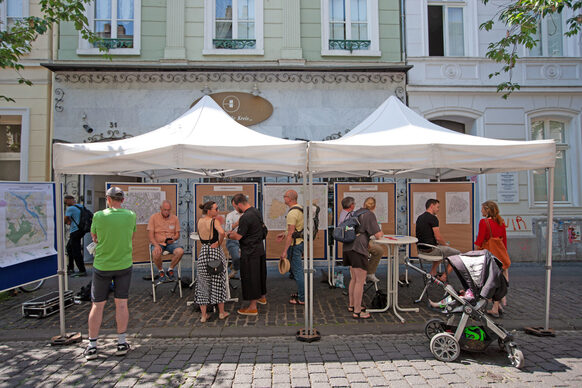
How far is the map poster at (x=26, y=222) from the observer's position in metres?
5.46

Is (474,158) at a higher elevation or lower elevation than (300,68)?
lower

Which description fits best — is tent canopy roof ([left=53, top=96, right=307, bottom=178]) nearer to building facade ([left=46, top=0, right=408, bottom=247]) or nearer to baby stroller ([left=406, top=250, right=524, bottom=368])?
baby stroller ([left=406, top=250, right=524, bottom=368])

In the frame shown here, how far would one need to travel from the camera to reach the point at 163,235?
21.1 feet

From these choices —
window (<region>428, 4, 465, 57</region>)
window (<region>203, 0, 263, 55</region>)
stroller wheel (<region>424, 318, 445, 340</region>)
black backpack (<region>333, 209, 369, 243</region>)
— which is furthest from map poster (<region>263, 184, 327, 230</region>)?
window (<region>428, 4, 465, 57</region>)

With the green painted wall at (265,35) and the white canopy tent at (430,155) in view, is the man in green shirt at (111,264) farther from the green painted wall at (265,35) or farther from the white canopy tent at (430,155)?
the green painted wall at (265,35)

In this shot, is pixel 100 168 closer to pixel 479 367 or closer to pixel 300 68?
pixel 479 367

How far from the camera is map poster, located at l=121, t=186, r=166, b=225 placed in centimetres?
678

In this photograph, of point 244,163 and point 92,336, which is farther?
point 244,163

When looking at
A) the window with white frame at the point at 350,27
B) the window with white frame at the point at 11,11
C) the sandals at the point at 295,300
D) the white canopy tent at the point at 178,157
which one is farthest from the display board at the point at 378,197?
the window with white frame at the point at 11,11

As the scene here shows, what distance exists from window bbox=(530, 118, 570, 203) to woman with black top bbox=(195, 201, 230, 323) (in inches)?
369

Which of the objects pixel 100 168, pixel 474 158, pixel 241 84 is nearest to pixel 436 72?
pixel 241 84

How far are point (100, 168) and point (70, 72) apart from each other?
638 cm

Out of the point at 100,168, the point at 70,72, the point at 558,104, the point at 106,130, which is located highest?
the point at 70,72

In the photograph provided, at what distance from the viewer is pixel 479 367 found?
11.9 ft
